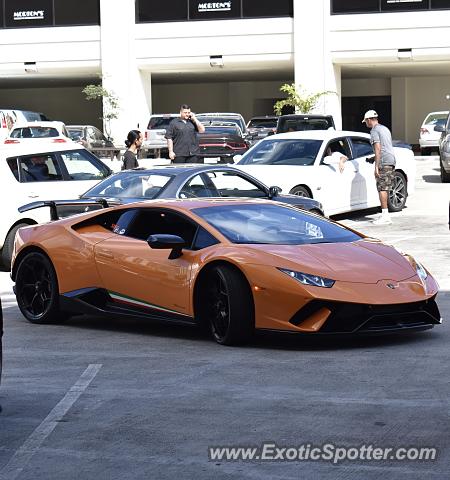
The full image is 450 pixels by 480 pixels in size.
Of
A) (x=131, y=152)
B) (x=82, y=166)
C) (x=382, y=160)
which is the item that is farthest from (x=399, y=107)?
(x=82, y=166)

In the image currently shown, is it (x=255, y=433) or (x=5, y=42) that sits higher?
(x=5, y=42)

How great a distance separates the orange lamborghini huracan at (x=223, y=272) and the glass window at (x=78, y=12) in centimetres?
4103

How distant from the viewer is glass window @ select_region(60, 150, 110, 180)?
17031 mm

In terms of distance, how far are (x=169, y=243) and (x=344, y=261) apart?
1.41 m

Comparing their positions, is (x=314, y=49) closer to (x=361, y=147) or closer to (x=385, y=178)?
(x=361, y=147)

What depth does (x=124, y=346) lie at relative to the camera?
9859 mm

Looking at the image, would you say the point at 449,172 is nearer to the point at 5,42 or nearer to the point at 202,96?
the point at 5,42

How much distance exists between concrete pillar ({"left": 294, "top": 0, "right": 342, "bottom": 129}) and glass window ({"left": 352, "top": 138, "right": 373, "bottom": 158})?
87.2 feet

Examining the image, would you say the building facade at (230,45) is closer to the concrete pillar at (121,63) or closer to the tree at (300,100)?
the concrete pillar at (121,63)

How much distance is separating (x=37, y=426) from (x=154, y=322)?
4398 millimetres

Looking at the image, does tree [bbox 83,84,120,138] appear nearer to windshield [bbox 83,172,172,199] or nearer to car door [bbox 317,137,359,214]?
car door [bbox 317,137,359,214]

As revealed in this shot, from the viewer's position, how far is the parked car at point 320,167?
65.3 ft

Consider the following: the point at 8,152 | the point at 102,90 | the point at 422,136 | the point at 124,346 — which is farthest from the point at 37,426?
the point at 102,90

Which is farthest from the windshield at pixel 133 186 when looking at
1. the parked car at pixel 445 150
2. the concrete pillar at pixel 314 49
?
the concrete pillar at pixel 314 49
